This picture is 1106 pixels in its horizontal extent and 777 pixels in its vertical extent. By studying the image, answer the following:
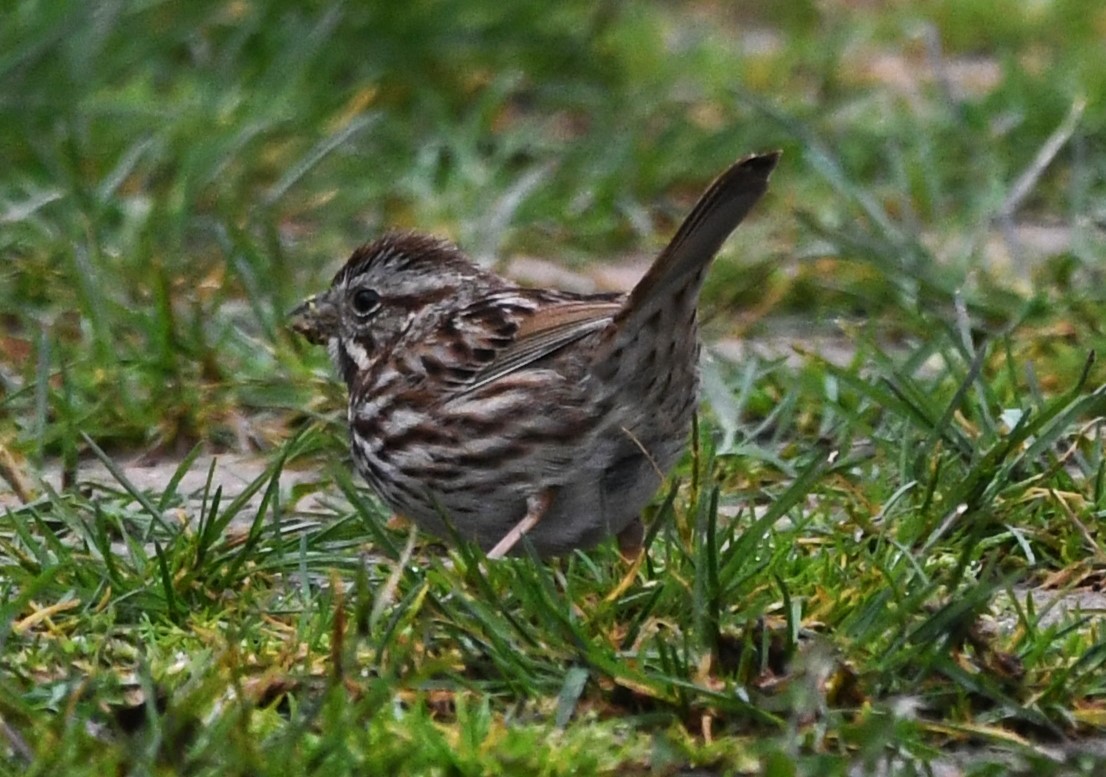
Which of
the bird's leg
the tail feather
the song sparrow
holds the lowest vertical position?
the bird's leg

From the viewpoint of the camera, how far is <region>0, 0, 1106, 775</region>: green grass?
142 inches

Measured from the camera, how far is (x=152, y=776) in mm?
3244

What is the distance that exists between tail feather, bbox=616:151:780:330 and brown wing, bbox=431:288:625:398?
8.3 inches

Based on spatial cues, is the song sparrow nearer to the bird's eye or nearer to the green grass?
the green grass

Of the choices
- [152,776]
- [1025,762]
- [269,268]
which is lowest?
[152,776]

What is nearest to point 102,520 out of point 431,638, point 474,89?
→ point 431,638

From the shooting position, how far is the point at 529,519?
4.36 metres

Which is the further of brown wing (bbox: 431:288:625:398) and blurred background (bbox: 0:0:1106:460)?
blurred background (bbox: 0:0:1106:460)

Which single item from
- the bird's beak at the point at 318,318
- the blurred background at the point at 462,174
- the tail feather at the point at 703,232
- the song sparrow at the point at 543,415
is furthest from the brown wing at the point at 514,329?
the blurred background at the point at 462,174

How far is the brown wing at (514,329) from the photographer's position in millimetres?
4434

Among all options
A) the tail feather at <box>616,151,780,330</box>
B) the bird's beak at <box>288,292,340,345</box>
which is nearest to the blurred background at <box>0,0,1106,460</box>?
the bird's beak at <box>288,292,340,345</box>

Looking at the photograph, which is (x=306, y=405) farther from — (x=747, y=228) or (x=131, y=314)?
(x=747, y=228)

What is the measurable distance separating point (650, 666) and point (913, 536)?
0.86 m

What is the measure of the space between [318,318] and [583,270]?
5.73 feet
